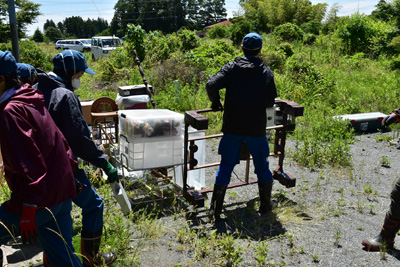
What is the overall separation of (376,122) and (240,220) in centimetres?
513

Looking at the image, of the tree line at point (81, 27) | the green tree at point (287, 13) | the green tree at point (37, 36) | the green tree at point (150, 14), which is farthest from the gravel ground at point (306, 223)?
the tree line at point (81, 27)

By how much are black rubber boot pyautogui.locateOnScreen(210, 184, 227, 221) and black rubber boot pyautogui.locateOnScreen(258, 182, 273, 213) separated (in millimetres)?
435

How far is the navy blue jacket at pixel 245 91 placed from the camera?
391 centimetres

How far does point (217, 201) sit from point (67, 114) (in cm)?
194

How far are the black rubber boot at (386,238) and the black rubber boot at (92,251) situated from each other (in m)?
2.38

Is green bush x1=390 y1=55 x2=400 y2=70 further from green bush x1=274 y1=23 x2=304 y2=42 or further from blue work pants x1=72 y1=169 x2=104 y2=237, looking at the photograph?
blue work pants x1=72 y1=169 x2=104 y2=237

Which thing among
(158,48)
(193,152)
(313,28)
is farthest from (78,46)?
(193,152)

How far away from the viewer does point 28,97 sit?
227 cm

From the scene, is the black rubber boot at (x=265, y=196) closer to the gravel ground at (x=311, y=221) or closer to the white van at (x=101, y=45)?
the gravel ground at (x=311, y=221)

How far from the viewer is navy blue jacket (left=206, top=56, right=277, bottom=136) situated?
3.91 m

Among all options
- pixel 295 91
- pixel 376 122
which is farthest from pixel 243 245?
pixel 295 91

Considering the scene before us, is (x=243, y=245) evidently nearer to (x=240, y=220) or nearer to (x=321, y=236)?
(x=240, y=220)

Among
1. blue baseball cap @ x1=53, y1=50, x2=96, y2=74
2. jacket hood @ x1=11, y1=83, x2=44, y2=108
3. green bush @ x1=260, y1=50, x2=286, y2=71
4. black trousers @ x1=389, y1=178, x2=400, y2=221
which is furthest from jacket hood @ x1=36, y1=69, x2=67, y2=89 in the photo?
green bush @ x1=260, y1=50, x2=286, y2=71

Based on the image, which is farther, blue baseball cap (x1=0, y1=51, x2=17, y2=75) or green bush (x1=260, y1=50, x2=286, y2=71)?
green bush (x1=260, y1=50, x2=286, y2=71)
